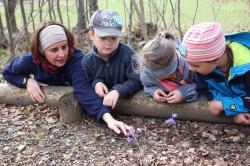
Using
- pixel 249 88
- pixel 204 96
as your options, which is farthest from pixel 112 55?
pixel 249 88

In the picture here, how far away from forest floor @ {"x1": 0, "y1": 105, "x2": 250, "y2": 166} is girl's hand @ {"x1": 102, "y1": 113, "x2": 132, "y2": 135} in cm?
10

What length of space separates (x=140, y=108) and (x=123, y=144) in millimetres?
480

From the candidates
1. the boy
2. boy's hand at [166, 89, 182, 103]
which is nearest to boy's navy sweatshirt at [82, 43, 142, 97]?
the boy

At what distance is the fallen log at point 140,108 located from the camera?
329 cm

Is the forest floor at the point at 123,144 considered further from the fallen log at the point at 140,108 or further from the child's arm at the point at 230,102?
the child's arm at the point at 230,102

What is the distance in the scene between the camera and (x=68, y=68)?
3.77 metres

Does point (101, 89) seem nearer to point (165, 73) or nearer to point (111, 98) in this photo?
point (111, 98)

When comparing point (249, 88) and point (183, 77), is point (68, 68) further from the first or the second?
point (249, 88)

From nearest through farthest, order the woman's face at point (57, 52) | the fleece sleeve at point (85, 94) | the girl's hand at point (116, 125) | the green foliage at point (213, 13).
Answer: the girl's hand at point (116, 125) < the fleece sleeve at point (85, 94) < the woman's face at point (57, 52) < the green foliage at point (213, 13)

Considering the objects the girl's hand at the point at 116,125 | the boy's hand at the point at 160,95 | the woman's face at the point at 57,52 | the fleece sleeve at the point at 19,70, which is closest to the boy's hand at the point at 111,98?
the girl's hand at the point at 116,125

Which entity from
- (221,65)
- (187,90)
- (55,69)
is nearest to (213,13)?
(55,69)

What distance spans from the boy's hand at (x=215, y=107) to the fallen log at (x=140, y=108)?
88 millimetres

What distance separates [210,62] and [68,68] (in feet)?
5.05

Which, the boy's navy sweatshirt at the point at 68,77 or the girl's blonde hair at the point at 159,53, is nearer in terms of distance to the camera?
the girl's blonde hair at the point at 159,53
